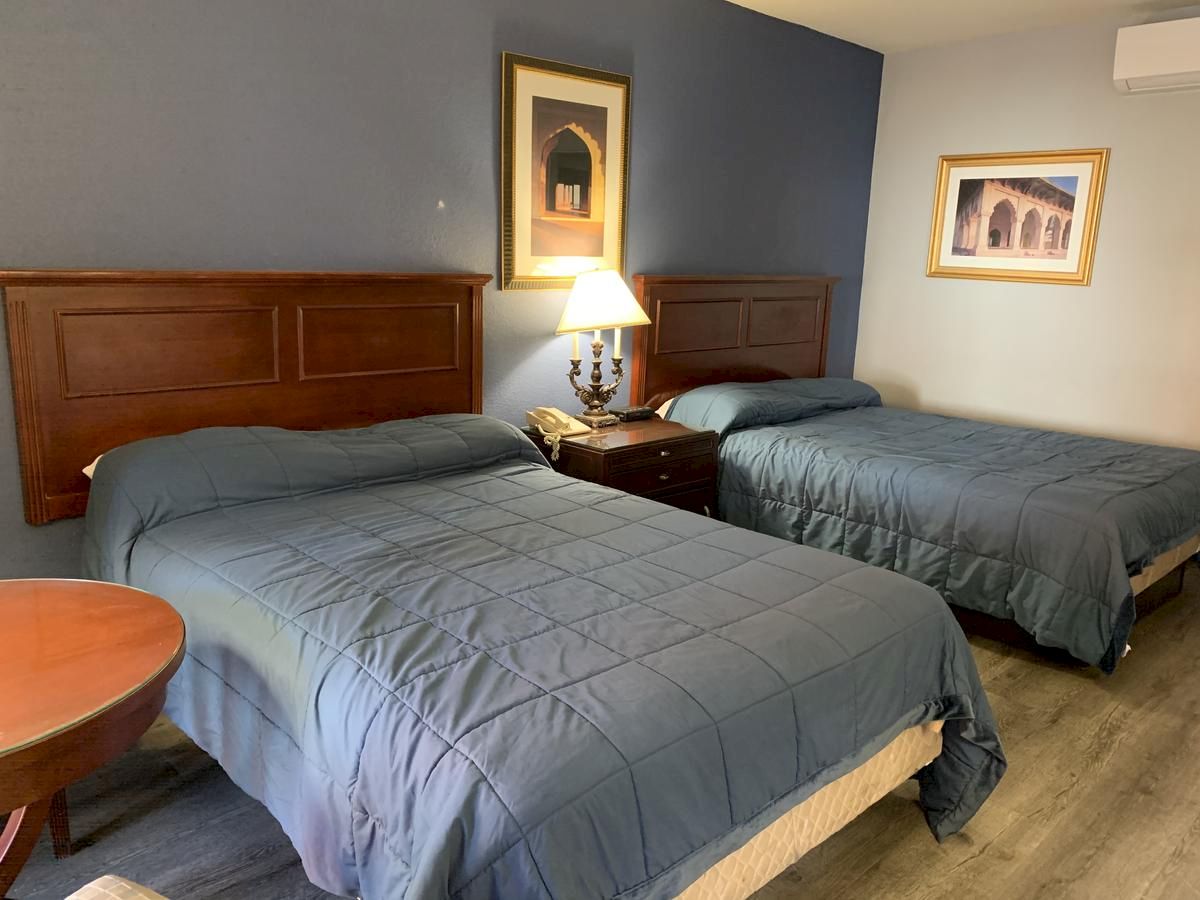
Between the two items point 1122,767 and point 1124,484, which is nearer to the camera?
point 1122,767

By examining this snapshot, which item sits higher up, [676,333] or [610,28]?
[610,28]

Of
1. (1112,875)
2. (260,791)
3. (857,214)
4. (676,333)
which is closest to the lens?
(260,791)

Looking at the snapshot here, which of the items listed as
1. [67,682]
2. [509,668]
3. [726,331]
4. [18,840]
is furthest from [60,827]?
[726,331]

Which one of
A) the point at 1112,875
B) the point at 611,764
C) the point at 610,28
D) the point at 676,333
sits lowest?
the point at 1112,875

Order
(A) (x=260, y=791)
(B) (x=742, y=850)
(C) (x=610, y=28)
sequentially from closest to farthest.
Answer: (B) (x=742, y=850) → (A) (x=260, y=791) → (C) (x=610, y=28)

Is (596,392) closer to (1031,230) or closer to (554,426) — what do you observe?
(554,426)

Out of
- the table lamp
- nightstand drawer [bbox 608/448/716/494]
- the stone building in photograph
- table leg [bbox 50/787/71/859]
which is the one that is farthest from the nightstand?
the stone building in photograph

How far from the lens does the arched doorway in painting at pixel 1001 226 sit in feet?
15.0

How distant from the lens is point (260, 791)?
5.95ft

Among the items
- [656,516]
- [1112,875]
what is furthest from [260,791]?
[1112,875]

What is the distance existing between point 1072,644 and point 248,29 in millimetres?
3264

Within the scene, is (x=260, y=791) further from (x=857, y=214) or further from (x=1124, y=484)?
(x=857, y=214)

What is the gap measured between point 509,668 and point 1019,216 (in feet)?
13.4

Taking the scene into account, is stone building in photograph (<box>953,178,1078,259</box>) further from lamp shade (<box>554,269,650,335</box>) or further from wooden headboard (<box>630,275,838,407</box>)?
lamp shade (<box>554,269,650,335</box>)
